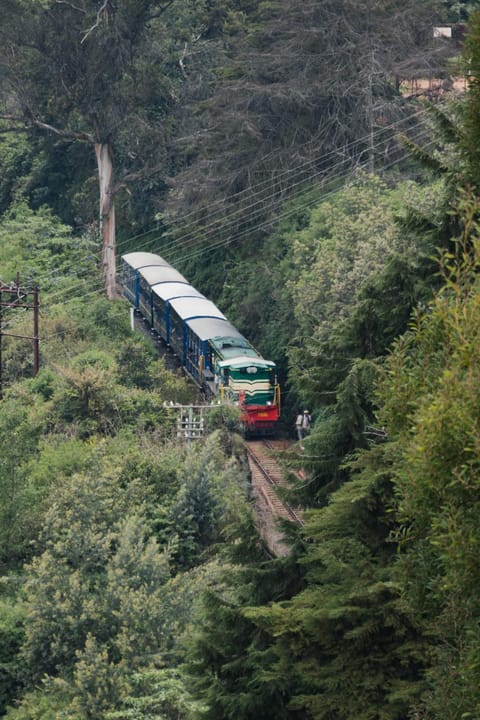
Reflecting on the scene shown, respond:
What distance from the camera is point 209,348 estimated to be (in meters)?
37.5

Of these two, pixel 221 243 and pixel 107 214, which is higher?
→ pixel 107 214

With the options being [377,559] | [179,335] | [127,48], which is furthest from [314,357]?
[127,48]

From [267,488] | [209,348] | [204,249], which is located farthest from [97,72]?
[267,488]

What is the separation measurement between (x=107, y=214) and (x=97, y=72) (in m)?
5.83

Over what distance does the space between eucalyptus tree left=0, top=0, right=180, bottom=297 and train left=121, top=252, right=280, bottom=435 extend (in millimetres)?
6105

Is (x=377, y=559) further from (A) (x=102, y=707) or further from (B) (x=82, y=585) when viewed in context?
(B) (x=82, y=585)

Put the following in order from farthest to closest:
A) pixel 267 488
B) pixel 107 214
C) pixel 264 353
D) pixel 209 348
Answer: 1. pixel 107 214
2. pixel 264 353
3. pixel 209 348
4. pixel 267 488

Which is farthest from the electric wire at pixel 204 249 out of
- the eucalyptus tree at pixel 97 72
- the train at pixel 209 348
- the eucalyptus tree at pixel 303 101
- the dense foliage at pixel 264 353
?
the train at pixel 209 348

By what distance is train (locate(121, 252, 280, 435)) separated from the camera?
35719mm

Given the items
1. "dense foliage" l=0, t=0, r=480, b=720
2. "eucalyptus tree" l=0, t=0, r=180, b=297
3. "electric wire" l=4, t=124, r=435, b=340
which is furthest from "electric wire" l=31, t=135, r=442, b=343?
"eucalyptus tree" l=0, t=0, r=180, b=297

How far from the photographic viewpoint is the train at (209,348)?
35719 millimetres

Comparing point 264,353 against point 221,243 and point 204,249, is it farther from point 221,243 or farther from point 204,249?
point 204,249

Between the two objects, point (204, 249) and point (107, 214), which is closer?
point (204, 249)

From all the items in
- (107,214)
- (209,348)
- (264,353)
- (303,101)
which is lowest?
(264,353)
